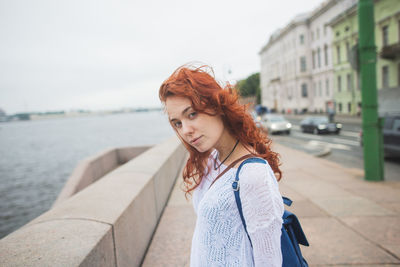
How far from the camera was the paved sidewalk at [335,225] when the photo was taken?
2.65 m

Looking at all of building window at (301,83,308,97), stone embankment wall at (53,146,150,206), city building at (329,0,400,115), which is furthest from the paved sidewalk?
building window at (301,83,308,97)

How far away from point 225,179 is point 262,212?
0.24 m

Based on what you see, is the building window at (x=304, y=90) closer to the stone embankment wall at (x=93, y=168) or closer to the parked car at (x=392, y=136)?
the parked car at (x=392, y=136)

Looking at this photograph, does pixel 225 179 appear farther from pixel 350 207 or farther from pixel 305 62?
pixel 305 62

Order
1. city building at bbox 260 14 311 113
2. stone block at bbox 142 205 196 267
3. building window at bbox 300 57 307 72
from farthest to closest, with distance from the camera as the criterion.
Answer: building window at bbox 300 57 307 72, city building at bbox 260 14 311 113, stone block at bbox 142 205 196 267

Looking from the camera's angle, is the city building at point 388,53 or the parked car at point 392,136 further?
the city building at point 388,53

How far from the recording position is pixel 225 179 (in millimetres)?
1218

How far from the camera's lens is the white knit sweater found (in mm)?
1046

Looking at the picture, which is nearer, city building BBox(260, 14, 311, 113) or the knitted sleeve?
the knitted sleeve

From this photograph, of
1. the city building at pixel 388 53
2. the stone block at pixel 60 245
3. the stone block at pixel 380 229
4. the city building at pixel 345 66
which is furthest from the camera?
the city building at pixel 345 66

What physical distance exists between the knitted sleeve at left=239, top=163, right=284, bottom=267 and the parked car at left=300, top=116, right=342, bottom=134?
792 inches

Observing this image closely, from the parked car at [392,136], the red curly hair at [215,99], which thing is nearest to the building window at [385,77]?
the parked car at [392,136]

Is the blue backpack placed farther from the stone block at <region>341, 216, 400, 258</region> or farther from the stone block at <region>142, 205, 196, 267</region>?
the stone block at <region>341, 216, 400, 258</region>

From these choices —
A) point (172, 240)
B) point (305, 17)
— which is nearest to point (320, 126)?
point (172, 240)
